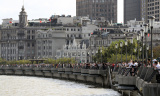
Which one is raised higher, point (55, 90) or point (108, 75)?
point (108, 75)

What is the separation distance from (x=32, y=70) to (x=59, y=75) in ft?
79.2

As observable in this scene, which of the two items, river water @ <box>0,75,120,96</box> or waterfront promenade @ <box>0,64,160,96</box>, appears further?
river water @ <box>0,75,120,96</box>

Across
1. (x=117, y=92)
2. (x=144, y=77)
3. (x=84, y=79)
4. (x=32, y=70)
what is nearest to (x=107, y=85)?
(x=117, y=92)

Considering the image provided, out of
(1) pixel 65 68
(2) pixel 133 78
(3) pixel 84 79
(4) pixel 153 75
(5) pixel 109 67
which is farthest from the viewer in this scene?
(1) pixel 65 68

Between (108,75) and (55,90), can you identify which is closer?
(108,75)

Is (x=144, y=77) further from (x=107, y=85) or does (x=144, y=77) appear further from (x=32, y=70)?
(x=32, y=70)

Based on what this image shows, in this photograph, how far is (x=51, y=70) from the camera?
128875 mm

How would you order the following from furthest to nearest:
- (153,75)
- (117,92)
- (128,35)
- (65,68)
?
Answer: (128,35)
(65,68)
(117,92)
(153,75)

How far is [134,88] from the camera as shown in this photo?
154ft

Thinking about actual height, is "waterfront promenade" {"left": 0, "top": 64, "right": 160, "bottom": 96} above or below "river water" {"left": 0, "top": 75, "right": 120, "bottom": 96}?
above

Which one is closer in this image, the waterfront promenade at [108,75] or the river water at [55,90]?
the waterfront promenade at [108,75]

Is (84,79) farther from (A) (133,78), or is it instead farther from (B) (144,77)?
(B) (144,77)

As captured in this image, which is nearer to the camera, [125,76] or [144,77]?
[144,77]

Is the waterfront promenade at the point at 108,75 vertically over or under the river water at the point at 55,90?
over
